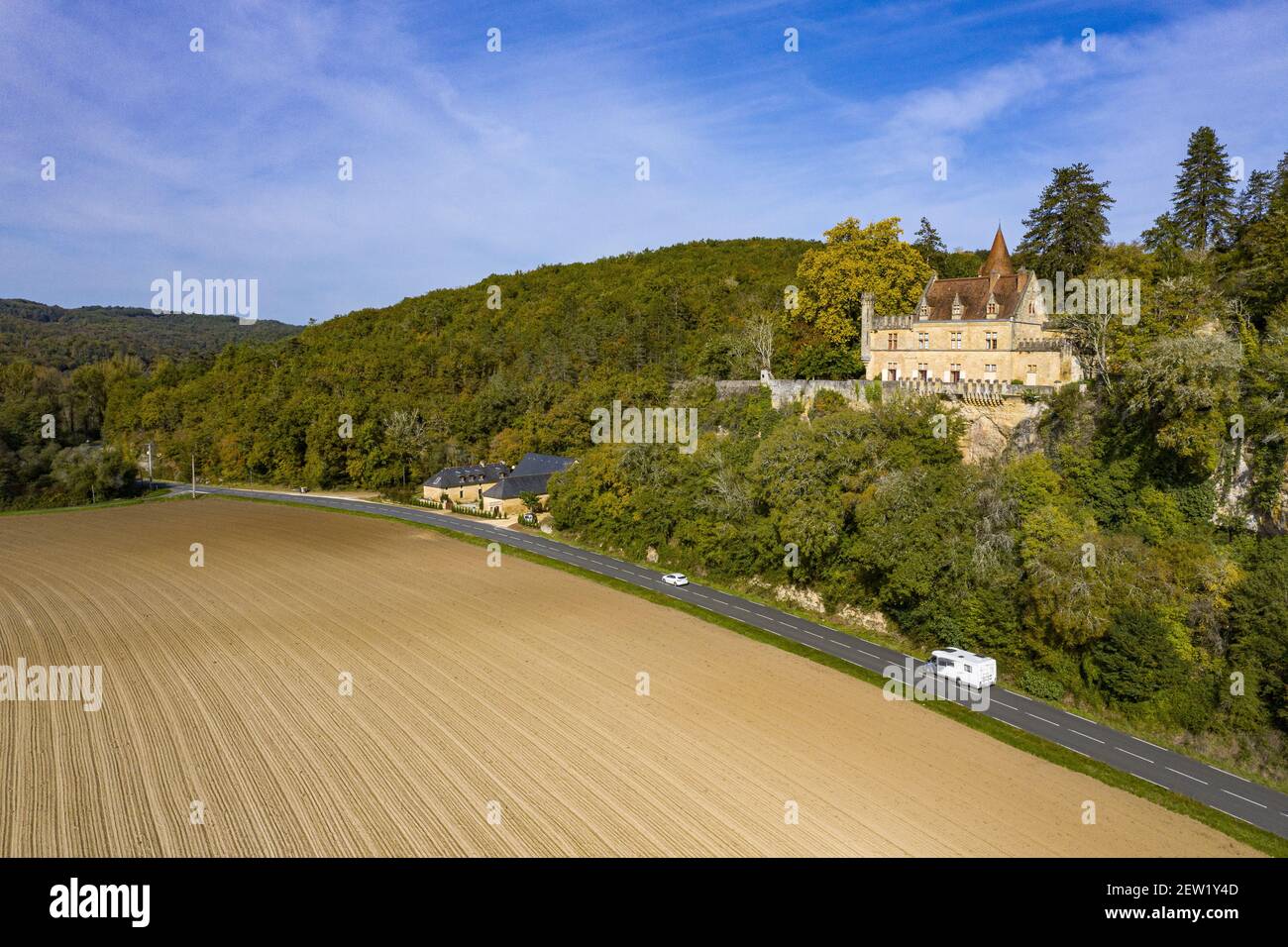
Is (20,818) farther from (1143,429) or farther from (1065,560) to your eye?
(1143,429)

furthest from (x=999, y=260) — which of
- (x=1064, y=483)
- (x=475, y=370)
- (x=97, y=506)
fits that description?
(x=97, y=506)

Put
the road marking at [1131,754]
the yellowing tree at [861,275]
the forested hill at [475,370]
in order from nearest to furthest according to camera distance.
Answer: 1. the road marking at [1131,754]
2. the yellowing tree at [861,275]
3. the forested hill at [475,370]

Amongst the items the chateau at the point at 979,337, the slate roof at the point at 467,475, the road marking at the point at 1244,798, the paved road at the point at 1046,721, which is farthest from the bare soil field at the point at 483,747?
the slate roof at the point at 467,475

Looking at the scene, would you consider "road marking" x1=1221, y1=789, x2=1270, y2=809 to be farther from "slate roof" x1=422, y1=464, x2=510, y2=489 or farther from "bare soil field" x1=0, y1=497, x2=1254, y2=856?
"slate roof" x1=422, y1=464, x2=510, y2=489

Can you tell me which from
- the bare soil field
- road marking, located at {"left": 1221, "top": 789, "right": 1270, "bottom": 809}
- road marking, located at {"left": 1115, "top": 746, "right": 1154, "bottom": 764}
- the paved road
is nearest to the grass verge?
the bare soil field

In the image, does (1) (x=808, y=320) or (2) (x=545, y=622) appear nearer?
(2) (x=545, y=622)

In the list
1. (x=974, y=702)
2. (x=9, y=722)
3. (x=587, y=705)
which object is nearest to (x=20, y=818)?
(x=9, y=722)

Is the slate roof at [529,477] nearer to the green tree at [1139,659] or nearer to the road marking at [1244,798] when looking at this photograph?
the green tree at [1139,659]

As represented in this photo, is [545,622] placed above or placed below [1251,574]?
below
